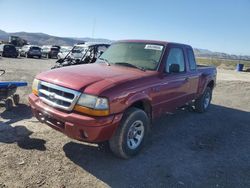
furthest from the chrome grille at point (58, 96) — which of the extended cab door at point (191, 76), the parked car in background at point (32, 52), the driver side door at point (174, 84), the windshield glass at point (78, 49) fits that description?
the parked car in background at point (32, 52)

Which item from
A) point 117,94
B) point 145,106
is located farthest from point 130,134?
point 117,94

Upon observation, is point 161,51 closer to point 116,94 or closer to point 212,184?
point 116,94

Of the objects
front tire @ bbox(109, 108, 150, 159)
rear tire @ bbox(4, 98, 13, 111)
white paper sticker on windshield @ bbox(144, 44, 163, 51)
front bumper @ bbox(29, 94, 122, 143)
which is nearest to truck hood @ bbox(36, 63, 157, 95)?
front bumper @ bbox(29, 94, 122, 143)

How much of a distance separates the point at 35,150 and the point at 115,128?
1495 mm

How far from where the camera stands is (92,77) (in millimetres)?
4336

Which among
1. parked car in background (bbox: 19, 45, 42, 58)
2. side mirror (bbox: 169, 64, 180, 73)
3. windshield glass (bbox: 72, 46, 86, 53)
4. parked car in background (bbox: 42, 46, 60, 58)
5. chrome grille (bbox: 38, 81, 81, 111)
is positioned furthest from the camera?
parked car in background (bbox: 42, 46, 60, 58)

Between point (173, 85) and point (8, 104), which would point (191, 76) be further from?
point (8, 104)

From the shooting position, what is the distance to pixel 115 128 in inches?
163

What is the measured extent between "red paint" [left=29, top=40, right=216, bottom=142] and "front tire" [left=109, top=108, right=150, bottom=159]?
0.58 ft

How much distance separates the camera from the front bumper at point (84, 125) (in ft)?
12.7

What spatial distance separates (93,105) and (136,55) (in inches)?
81.2

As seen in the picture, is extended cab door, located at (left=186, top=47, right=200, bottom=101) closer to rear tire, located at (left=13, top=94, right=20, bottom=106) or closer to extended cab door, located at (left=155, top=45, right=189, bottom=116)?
extended cab door, located at (left=155, top=45, right=189, bottom=116)

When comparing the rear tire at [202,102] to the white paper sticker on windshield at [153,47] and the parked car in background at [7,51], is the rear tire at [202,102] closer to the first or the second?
the white paper sticker on windshield at [153,47]

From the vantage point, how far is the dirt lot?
3875 mm
